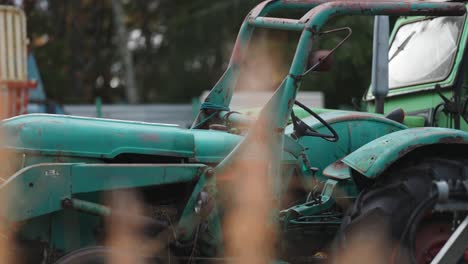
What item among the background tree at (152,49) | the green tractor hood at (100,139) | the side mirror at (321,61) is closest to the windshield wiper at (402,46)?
the side mirror at (321,61)

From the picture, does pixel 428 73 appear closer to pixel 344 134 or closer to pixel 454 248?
pixel 344 134

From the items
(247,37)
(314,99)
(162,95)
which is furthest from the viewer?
(162,95)

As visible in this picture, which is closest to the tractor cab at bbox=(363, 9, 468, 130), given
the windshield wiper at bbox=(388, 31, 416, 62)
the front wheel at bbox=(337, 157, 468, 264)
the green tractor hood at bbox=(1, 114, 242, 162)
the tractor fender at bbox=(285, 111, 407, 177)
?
the windshield wiper at bbox=(388, 31, 416, 62)

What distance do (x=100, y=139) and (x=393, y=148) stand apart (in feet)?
4.90

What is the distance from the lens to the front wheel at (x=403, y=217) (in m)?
4.06

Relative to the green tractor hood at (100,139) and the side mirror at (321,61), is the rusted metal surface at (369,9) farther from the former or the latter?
the green tractor hood at (100,139)

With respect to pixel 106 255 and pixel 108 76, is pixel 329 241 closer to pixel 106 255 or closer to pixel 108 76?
pixel 106 255

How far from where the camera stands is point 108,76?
92.6 feet

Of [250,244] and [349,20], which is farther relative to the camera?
[349,20]

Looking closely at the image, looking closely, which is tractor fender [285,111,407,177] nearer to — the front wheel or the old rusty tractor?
the old rusty tractor

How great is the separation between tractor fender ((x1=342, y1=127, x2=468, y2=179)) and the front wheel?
0.12 meters

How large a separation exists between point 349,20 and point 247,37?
14723 mm

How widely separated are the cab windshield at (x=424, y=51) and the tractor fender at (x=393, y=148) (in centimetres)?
160

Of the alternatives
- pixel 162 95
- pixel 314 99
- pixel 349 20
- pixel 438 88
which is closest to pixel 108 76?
pixel 162 95
